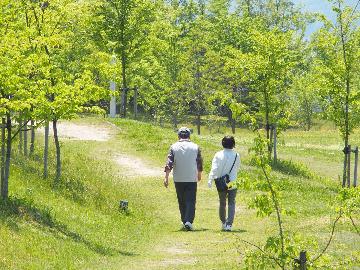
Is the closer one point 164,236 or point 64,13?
point 164,236

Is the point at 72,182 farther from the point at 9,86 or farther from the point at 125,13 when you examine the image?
the point at 125,13

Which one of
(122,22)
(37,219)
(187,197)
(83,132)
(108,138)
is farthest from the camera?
(122,22)

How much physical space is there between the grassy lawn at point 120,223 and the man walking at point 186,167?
2.48 feet

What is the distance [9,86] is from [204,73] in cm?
5233

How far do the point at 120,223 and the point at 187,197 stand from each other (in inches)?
82.9

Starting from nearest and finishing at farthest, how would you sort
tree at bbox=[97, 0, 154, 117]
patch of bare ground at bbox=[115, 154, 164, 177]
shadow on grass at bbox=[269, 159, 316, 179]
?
1. patch of bare ground at bbox=[115, 154, 164, 177]
2. shadow on grass at bbox=[269, 159, 316, 179]
3. tree at bbox=[97, 0, 154, 117]

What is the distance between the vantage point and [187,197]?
16.7 m

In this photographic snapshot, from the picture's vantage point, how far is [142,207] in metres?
20.8

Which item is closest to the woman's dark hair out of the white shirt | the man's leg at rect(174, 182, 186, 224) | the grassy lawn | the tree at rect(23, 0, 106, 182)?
the white shirt

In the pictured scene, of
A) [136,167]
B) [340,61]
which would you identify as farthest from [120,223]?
[340,61]

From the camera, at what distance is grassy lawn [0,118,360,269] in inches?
498

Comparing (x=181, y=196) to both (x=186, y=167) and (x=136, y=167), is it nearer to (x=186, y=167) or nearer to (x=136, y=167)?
(x=186, y=167)

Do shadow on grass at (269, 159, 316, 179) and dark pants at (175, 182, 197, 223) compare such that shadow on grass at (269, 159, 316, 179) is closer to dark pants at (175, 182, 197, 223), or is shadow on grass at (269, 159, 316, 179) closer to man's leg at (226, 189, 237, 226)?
dark pants at (175, 182, 197, 223)

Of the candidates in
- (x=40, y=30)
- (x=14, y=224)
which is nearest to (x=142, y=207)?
(x=40, y=30)
